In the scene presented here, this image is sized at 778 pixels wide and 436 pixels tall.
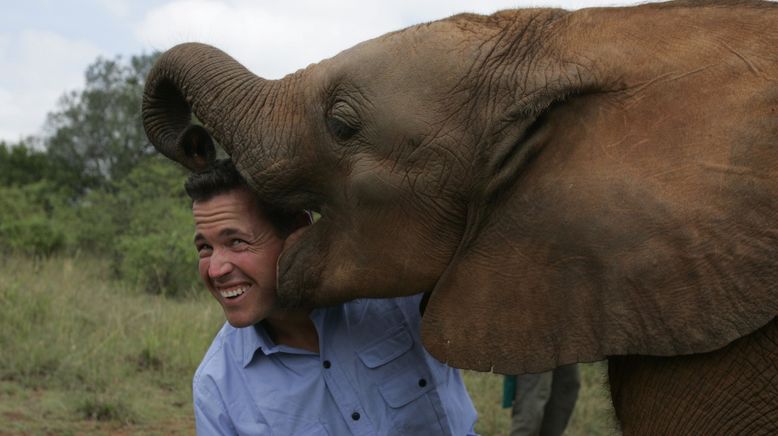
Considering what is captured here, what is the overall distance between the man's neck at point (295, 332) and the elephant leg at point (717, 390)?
1.19 metres

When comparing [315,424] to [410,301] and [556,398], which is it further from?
[556,398]

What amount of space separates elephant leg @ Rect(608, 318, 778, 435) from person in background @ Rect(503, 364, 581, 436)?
393 cm

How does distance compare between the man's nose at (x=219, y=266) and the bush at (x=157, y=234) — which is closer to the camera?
the man's nose at (x=219, y=266)

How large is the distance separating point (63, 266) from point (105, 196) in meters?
5.19

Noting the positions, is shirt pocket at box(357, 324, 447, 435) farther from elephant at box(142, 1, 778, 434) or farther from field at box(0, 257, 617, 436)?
field at box(0, 257, 617, 436)

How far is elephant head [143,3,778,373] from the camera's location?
192 cm

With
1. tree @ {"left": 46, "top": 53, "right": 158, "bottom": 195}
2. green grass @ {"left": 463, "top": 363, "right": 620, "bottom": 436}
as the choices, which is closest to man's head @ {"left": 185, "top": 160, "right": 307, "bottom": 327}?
green grass @ {"left": 463, "top": 363, "right": 620, "bottom": 436}

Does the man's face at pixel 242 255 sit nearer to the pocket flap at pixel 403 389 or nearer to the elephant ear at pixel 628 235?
the pocket flap at pixel 403 389

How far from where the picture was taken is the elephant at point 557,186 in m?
1.92

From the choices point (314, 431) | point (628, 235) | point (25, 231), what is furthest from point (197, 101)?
point (25, 231)

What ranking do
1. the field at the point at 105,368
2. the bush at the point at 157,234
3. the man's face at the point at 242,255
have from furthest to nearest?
the bush at the point at 157,234
the field at the point at 105,368
the man's face at the point at 242,255

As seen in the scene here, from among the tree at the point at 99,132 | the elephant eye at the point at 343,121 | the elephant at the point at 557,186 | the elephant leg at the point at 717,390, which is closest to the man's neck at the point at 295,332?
the elephant at the point at 557,186

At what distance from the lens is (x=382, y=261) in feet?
7.91

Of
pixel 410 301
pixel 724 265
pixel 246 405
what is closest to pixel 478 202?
pixel 724 265
